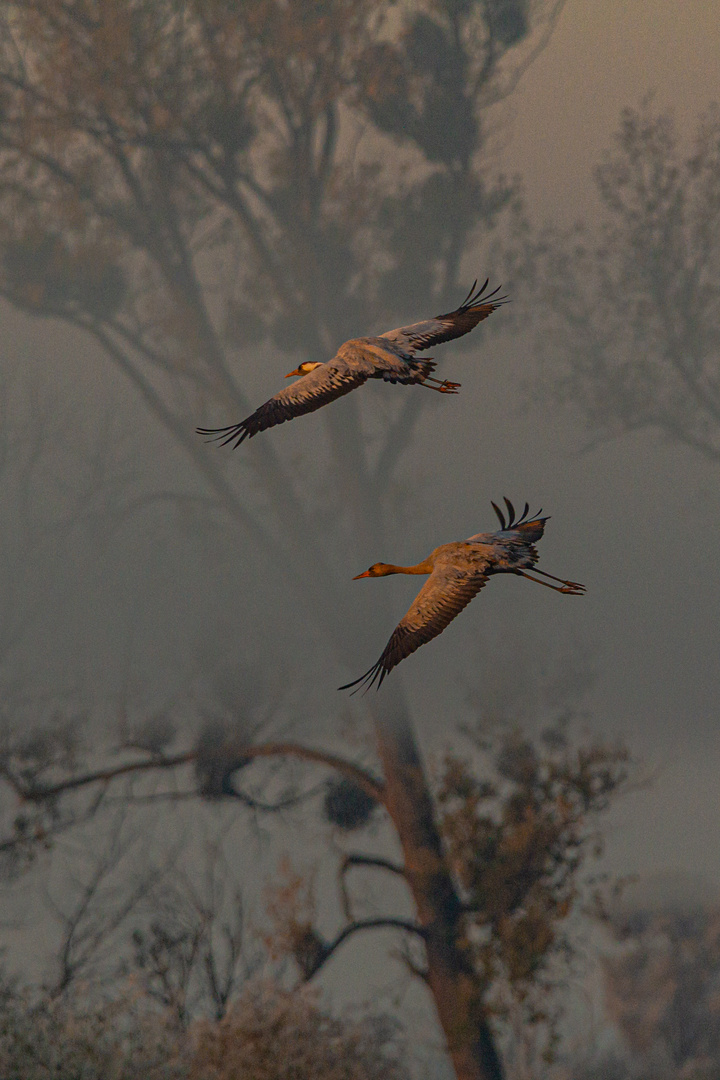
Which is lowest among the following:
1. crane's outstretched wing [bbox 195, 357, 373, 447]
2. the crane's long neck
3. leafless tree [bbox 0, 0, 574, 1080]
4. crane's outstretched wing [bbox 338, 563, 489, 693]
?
crane's outstretched wing [bbox 338, 563, 489, 693]

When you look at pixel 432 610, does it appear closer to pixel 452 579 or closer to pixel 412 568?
pixel 452 579

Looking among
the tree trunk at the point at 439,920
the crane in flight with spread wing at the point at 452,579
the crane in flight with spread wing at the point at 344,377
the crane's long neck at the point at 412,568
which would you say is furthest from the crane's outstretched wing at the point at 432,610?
the tree trunk at the point at 439,920

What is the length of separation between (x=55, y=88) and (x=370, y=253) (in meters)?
9.01

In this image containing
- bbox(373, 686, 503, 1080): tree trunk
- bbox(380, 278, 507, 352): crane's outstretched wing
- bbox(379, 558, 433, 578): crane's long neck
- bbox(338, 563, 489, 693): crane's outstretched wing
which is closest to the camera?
bbox(338, 563, 489, 693): crane's outstretched wing

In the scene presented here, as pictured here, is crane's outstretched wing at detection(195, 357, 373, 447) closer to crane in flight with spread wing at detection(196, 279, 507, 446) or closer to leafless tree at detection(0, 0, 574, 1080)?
crane in flight with spread wing at detection(196, 279, 507, 446)

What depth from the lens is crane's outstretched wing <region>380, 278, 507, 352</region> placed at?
6.36 metres

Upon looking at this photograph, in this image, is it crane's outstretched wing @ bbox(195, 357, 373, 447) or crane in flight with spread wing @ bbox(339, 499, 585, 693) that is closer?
crane in flight with spread wing @ bbox(339, 499, 585, 693)

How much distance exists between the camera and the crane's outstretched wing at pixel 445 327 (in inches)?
250

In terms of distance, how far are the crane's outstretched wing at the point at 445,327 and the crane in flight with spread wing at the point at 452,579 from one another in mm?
1348

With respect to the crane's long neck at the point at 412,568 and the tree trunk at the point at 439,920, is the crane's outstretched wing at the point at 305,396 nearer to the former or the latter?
the crane's long neck at the point at 412,568

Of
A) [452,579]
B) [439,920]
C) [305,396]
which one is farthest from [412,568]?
[439,920]

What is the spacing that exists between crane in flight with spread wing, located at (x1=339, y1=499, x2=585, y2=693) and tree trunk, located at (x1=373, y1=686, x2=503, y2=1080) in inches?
498

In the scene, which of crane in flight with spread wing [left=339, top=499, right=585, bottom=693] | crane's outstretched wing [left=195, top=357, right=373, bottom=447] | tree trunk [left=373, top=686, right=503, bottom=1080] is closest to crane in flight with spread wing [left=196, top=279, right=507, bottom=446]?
crane's outstretched wing [left=195, top=357, right=373, bottom=447]

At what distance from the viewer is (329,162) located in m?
27.9
